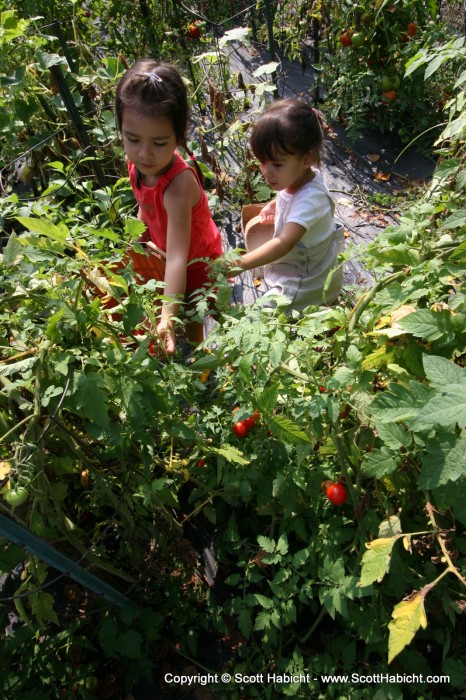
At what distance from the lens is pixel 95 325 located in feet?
3.56

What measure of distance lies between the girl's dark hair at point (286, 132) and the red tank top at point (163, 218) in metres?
0.28

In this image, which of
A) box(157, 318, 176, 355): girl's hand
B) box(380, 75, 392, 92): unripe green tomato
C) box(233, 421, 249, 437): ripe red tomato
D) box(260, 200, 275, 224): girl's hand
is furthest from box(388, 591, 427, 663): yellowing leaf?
box(380, 75, 392, 92): unripe green tomato

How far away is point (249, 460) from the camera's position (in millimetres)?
1433

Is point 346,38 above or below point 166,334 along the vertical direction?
above

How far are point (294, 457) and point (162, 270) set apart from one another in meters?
0.95

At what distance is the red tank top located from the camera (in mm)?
1966

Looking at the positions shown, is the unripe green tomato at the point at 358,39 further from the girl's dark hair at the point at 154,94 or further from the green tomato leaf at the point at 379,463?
the green tomato leaf at the point at 379,463

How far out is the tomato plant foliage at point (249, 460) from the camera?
1.03 m

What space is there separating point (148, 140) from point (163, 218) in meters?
A: 0.34

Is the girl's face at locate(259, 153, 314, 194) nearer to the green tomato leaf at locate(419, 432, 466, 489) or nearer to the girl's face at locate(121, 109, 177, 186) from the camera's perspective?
the girl's face at locate(121, 109, 177, 186)

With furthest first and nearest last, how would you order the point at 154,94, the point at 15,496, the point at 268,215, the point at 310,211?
the point at 268,215 < the point at 310,211 < the point at 154,94 < the point at 15,496

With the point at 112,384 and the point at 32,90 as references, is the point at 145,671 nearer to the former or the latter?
the point at 112,384

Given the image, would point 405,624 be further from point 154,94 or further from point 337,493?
point 154,94

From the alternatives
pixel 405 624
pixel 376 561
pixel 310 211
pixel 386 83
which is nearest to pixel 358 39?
pixel 386 83
